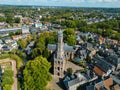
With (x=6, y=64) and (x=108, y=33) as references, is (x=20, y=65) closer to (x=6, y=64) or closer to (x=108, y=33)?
(x=6, y=64)

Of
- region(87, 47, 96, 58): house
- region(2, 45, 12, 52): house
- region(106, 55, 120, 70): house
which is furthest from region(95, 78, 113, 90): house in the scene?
region(2, 45, 12, 52): house

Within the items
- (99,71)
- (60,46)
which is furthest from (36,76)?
(99,71)

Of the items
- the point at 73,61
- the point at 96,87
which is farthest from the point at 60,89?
the point at 73,61

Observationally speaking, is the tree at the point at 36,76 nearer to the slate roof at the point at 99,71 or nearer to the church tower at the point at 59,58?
the church tower at the point at 59,58

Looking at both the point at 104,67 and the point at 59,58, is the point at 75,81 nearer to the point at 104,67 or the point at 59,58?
the point at 59,58

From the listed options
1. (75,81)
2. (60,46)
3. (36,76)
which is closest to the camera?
(36,76)

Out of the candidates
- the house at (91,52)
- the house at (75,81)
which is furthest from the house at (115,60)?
the house at (75,81)

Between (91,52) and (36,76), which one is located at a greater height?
(36,76)
